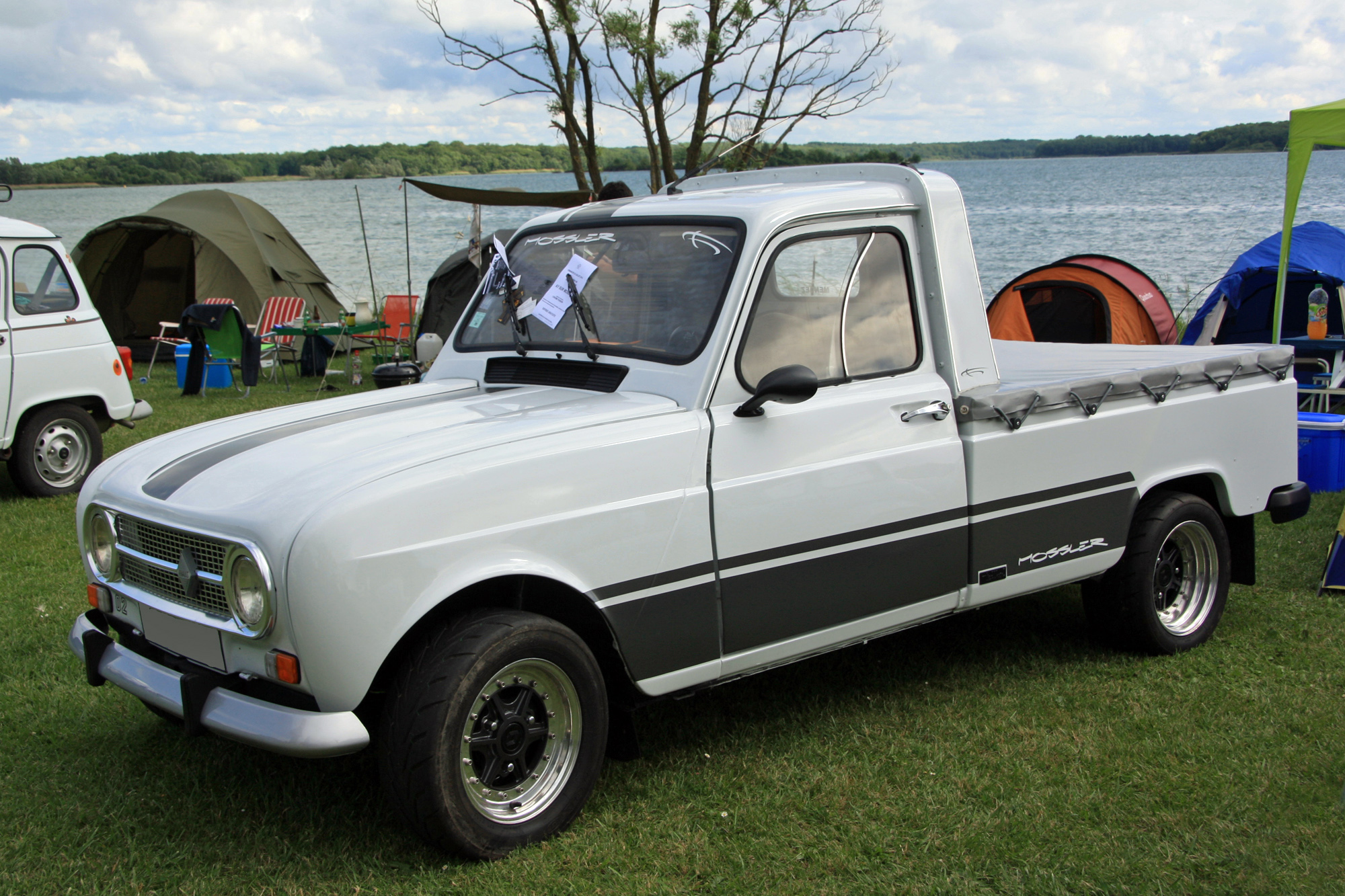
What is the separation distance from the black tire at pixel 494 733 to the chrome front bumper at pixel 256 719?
19 centimetres

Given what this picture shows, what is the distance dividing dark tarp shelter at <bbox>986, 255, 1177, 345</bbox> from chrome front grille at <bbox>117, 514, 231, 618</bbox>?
383 inches

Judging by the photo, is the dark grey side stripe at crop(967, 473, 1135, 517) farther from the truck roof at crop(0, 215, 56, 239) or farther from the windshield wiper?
the truck roof at crop(0, 215, 56, 239)

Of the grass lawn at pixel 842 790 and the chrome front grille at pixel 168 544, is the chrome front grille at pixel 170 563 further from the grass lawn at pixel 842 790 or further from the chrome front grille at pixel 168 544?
the grass lawn at pixel 842 790

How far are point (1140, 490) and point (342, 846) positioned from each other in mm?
3536

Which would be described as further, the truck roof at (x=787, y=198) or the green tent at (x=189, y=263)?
the green tent at (x=189, y=263)

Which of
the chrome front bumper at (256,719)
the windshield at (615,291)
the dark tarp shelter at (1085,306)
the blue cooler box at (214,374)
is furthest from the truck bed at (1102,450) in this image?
the blue cooler box at (214,374)

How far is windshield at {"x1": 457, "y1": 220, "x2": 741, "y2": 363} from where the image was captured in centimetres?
391

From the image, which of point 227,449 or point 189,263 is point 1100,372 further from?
point 189,263

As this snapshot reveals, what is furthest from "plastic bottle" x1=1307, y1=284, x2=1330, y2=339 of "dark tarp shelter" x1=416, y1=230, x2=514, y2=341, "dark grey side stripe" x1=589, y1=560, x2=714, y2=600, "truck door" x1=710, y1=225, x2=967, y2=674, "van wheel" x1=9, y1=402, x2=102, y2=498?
"van wheel" x1=9, y1=402, x2=102, y2=498

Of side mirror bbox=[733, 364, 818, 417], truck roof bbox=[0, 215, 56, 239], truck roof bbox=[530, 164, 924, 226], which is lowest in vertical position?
side mirror bbox=[733, 364, 818, 417]

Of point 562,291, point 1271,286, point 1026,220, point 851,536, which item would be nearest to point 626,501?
point 851,536

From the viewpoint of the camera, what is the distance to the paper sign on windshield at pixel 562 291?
4.19 meters

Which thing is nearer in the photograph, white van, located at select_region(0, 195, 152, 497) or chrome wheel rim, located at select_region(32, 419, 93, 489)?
white van, located at select_region(0, 195, 152, 497)

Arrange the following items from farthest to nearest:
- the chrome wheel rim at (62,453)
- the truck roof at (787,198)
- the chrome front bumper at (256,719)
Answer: the chrome wheel rim at (62,453)
the truck roof at (787,198)
the chrome front bumper at (256,719)
